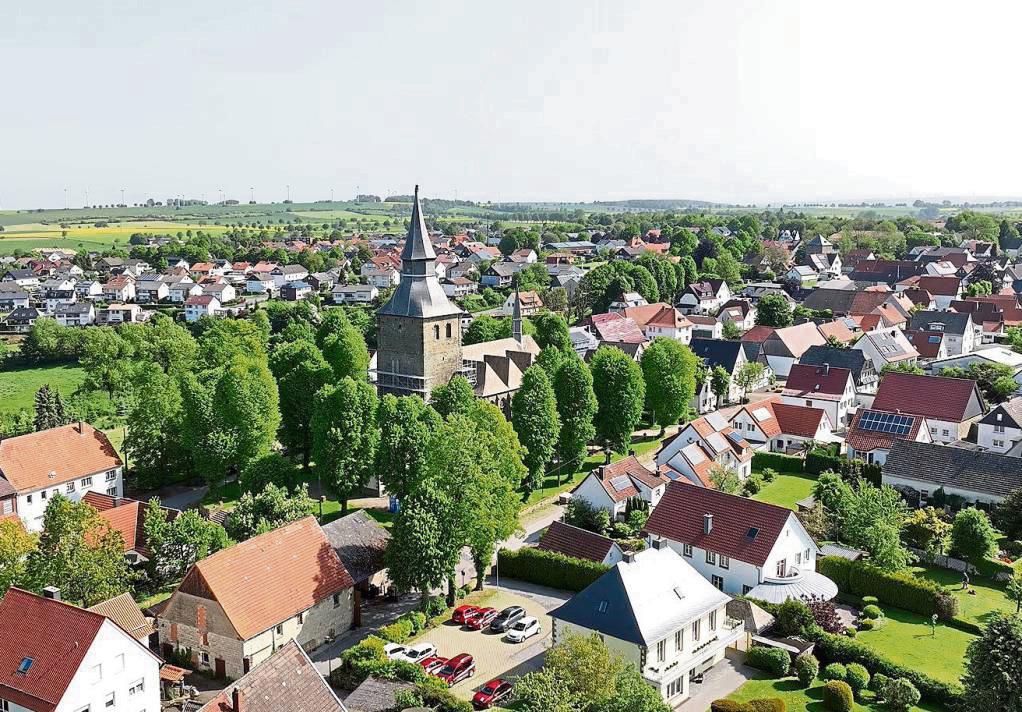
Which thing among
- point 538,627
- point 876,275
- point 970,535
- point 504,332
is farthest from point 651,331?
point 538,627

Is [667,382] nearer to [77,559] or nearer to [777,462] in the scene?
[777,462]

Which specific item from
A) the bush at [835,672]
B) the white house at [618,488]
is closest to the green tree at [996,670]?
the bush at [835,672]

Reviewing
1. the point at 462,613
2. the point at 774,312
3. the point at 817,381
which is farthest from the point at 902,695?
the point at 774,312

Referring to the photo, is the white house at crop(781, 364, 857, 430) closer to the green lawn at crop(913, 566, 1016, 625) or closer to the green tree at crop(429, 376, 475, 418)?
the green lawn at crop(913, 566, 1016, 625)

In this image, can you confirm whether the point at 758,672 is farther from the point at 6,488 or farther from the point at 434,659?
the point at 6,488

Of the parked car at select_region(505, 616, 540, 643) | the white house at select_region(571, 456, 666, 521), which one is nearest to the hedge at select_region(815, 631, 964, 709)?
the parked car at select_region(505, 616, 540, 643)

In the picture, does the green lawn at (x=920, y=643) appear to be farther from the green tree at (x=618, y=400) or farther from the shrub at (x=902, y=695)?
the green tree at (x=618, y=400)

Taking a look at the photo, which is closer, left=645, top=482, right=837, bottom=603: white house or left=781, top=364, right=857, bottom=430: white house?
left=645, top=482, right=837, bottom=603: white house
